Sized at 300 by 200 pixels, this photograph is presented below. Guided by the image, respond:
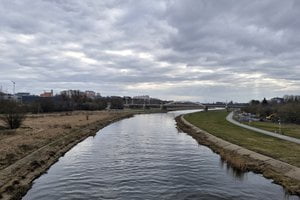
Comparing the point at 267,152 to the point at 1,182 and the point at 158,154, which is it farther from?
the point at 1,182

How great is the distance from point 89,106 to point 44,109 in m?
44.6

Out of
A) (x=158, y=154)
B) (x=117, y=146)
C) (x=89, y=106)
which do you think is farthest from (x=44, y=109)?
(x=158, y=154)

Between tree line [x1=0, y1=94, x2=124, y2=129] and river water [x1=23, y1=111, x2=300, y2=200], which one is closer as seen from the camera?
river water [x1=23, y1=111, x2=300, y2=200]

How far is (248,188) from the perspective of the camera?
21.7 m

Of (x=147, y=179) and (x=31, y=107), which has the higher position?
(x=31, y=107)

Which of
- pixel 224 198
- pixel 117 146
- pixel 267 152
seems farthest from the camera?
pixel 117 146

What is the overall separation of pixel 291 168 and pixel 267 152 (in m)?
6.87

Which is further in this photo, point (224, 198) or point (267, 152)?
point (267, 152)

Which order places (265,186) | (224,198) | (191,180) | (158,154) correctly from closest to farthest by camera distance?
1. (224,198)
2. (265,186)
3. (191,180)
4. (158,154)

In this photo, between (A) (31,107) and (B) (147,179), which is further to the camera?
(A) (31,107)

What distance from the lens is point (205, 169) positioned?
27.9 meters

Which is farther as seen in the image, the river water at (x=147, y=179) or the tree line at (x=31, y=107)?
the tree line at (x=31, y=107)

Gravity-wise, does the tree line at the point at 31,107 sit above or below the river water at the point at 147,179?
above

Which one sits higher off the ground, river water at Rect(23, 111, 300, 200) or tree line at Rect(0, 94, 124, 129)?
tree line at Rect(0, 94, 124, 129)
